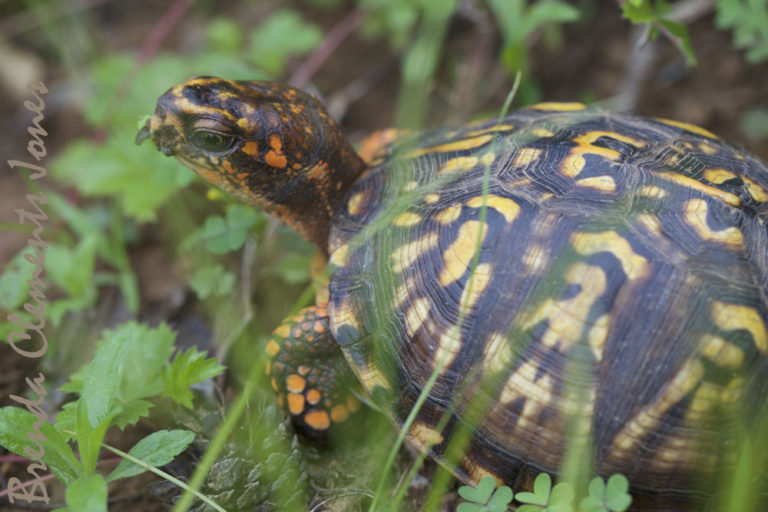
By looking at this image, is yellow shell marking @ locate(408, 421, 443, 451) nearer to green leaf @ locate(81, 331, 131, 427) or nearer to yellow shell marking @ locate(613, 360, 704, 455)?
yellow shell marking @ locate(613, 360, 704, 455)

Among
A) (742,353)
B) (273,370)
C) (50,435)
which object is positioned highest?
(742,353)

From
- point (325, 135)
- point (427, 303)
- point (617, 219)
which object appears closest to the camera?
point (617, 219)

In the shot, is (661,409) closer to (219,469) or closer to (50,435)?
(219,469)

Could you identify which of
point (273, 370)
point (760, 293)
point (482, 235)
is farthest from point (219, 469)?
point (760, 293)

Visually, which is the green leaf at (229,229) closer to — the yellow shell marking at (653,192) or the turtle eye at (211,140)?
the turtle eye at (211,140)

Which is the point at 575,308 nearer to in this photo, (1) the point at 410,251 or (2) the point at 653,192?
(2) the point at 653,192
